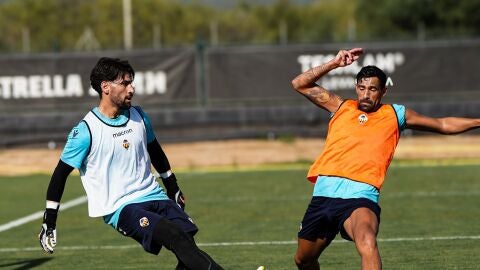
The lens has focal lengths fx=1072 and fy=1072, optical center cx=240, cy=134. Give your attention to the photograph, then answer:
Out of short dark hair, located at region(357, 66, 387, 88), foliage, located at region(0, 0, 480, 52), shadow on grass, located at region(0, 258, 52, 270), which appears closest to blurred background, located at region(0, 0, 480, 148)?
shadow on grass, located at region(0, 258, 52, 270)

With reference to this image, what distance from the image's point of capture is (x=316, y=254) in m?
→ 8.16

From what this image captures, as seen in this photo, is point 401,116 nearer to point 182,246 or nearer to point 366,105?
point 366,105

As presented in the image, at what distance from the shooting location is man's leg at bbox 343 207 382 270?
732 cm

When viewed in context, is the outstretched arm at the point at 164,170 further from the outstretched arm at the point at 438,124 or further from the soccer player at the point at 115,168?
the outstretched arm at the point at 438,124

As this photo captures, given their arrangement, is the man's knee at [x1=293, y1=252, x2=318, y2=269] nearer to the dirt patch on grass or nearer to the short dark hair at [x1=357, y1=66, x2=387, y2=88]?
the short dark hair at [x1=357, y1=66, x2=387, y2=88]

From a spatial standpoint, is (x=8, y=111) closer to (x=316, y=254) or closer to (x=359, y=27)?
(x=316, y=254)

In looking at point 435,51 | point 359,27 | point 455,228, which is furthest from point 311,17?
point 455,228

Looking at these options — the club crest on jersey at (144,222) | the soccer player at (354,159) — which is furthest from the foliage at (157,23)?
the club crest on jersey at (144,222)

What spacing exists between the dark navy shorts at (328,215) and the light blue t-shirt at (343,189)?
4 cm

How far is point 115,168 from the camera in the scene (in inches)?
304

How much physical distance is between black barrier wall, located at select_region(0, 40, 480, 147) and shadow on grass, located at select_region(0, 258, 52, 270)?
13119 millimetres

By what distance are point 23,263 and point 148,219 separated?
152 inches

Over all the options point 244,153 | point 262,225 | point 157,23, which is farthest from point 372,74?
point 157,23

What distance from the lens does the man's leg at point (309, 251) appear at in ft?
26.6
